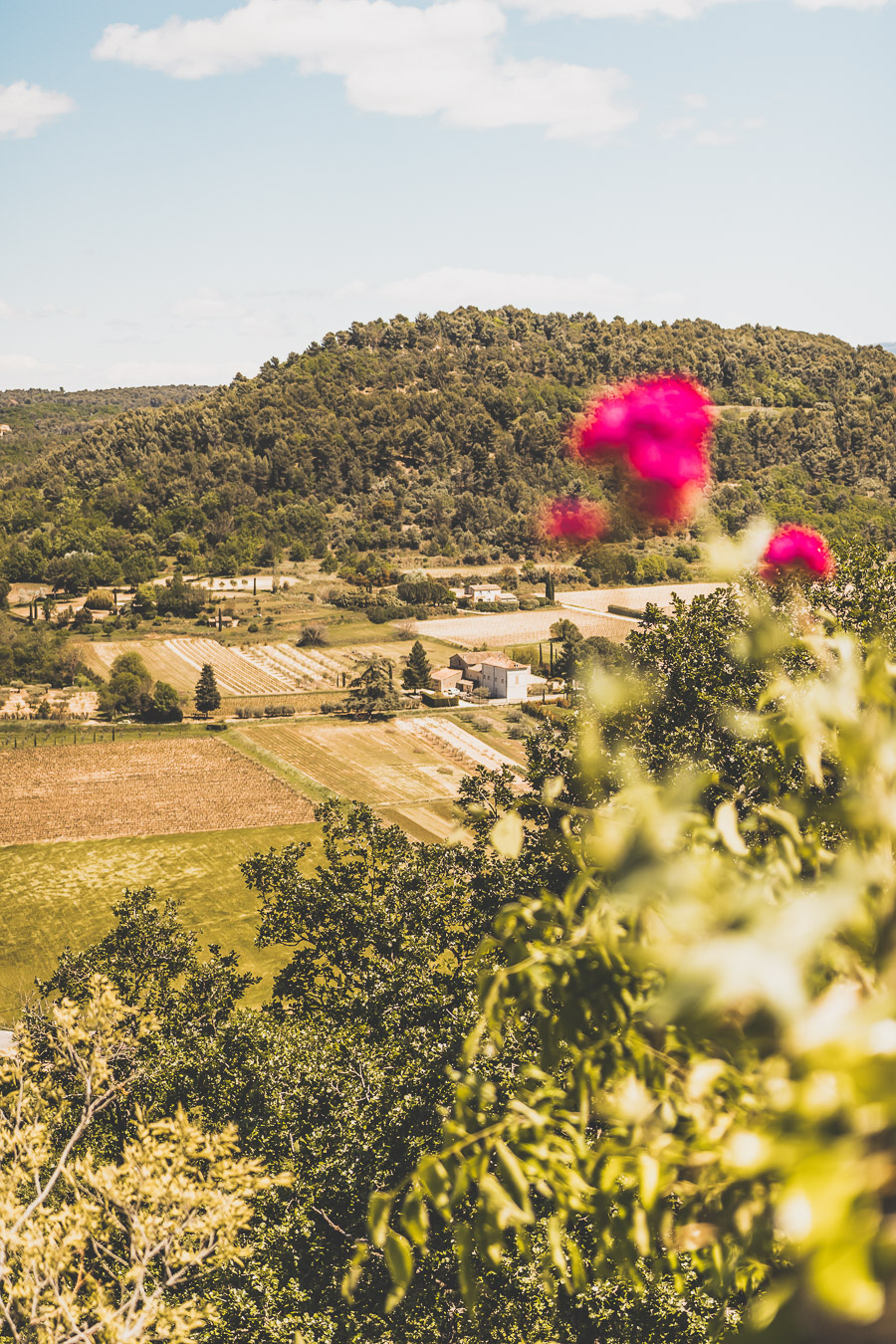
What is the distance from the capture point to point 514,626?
104625mm

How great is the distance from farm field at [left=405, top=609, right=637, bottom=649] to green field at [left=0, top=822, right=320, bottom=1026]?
152ft

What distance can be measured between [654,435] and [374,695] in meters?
70.4

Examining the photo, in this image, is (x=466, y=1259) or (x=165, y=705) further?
(x=165, y=705)

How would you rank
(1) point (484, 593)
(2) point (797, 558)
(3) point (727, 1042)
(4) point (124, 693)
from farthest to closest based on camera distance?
(1) point (484, 593) < (4) point (124, 693) < (2) point (797, 558) < (3) point (727, 1042)

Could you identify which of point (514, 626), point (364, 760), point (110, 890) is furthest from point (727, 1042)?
point (514, 626)

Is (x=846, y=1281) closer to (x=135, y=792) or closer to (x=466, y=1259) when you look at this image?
(x=466, y=1259)

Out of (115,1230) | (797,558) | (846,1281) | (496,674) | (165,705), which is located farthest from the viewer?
(496,674)

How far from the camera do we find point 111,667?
8962cm

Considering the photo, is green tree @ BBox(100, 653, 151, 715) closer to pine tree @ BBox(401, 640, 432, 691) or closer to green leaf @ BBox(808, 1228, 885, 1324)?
pine tree @ BBox(401, 640, 432, 691)

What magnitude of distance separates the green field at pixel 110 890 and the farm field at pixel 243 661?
32271mm

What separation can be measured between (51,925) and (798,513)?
63.2m

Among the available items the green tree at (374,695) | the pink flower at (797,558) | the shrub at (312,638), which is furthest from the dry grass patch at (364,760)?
the pink flower at (797,558)

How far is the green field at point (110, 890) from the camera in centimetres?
3784

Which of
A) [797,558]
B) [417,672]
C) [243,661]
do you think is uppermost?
[797,558]
